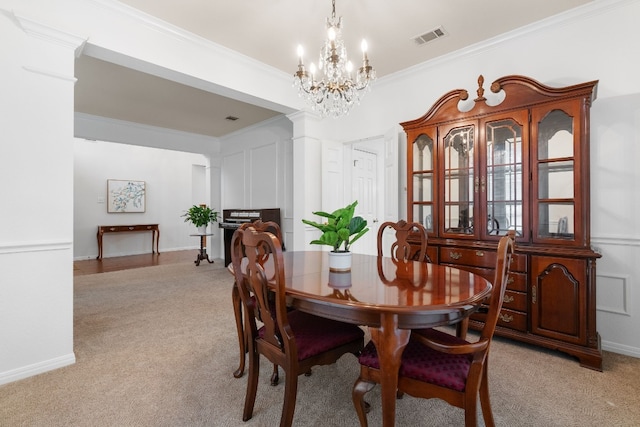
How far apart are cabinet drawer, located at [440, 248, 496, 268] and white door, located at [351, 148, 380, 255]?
2.50 metres

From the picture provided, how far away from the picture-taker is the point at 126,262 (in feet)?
22.4

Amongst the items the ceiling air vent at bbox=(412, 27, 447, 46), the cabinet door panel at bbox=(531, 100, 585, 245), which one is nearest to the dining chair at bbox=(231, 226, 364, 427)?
the cabinet door panel at bbox=(531, 100, 585, 245)

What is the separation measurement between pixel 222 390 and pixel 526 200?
264cm

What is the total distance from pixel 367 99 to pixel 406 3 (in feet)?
5.33

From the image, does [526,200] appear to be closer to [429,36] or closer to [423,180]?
[423,180]

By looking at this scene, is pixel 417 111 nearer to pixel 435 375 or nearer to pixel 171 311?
pixel 435 375

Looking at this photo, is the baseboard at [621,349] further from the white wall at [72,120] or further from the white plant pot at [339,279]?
the white plant pot at [339,279]

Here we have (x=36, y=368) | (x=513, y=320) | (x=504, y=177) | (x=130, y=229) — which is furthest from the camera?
(x=130, y=229)

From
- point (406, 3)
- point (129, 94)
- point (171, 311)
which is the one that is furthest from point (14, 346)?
point (406, 3)

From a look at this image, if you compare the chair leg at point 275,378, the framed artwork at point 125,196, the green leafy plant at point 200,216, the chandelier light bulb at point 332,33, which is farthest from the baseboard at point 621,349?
the framed artwork at point 125,196

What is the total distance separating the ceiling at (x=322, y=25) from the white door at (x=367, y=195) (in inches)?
74.7

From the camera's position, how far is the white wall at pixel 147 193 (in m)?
7.30

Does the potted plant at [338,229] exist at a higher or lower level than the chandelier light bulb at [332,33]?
lower

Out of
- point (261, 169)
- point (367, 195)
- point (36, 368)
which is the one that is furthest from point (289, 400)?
point (261, 169)
